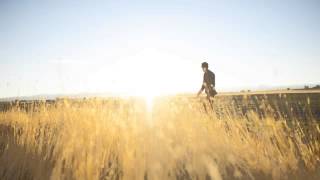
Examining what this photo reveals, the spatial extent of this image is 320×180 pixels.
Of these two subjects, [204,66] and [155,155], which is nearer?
[155,155]

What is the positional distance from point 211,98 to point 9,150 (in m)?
6.00

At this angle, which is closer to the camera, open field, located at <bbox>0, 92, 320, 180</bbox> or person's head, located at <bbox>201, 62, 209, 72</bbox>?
open field, located at <bbox>0, 92, 320, 180</bbox>

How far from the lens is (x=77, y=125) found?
5.34m

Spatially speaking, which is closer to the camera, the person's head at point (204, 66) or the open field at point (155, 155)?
the open field at point (155, 155)

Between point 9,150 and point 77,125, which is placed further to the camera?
point 77,125

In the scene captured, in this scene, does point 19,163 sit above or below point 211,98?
below

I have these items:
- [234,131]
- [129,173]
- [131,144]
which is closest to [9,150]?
[131,144]

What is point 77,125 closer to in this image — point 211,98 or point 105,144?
point 105,144

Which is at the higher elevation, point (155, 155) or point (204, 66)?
point (204, 66)

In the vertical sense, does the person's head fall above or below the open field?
above

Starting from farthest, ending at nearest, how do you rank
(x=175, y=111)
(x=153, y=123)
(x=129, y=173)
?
(x=175, y=111)
(x=153, y=123)
(x=129, y=173)

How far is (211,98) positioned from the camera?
389 inches

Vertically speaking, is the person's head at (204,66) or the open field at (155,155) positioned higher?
the person's head at (204,66)

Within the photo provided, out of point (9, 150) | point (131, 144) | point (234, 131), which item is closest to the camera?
point (131, 144)
